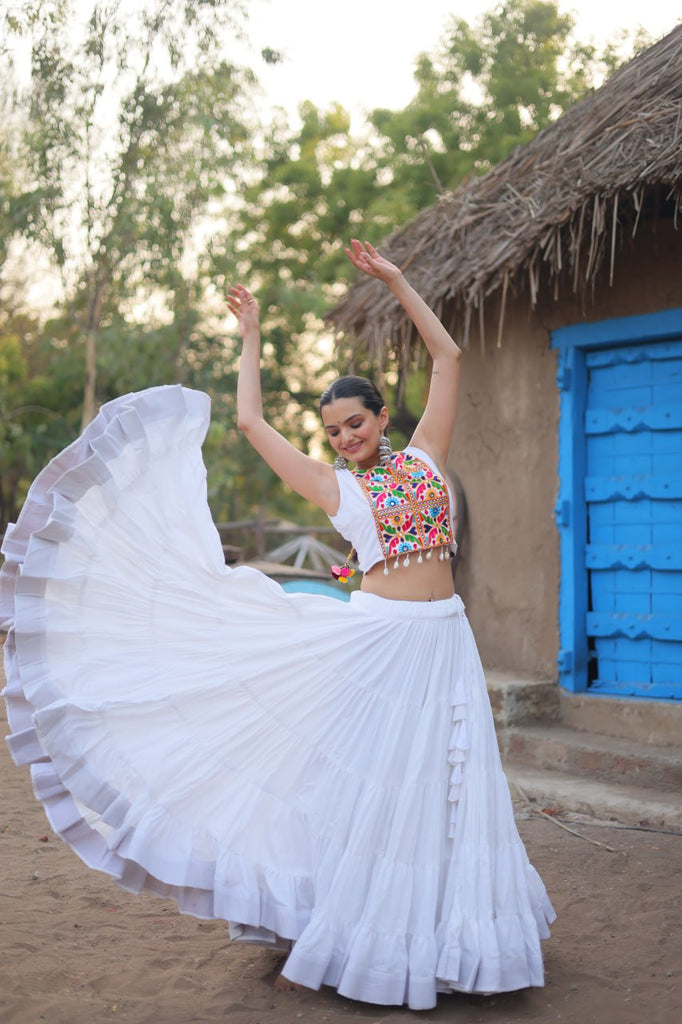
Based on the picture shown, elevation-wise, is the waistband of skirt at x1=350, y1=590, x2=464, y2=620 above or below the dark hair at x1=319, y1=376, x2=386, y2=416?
below

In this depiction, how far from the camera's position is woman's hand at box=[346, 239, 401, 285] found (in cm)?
329

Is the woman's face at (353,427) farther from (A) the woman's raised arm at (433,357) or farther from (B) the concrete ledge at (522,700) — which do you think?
(B) the concrete ledge at (522,700)

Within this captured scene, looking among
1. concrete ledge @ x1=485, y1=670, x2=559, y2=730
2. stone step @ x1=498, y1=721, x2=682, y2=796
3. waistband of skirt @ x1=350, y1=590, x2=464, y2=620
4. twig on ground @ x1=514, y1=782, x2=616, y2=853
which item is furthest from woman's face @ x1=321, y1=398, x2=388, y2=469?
concrete ledge @ x1=485, y1=670, x2=559, y2=730

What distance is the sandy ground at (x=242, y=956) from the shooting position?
3.03 m

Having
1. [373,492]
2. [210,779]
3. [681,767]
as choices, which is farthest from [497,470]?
[210,779]

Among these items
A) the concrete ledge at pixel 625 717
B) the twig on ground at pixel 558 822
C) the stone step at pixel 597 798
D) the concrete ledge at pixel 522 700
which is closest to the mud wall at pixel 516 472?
the concrete ledge at pixel 522 700

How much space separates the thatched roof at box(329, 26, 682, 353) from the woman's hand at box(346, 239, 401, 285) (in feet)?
7.46

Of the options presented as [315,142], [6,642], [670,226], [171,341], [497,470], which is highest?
[315,142]

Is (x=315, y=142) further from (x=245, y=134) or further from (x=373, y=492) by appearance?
(x=373, y=492)

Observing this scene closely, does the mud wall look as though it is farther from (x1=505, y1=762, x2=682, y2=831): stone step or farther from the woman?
the woman

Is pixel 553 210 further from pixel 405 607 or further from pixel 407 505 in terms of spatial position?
pixel 405 607

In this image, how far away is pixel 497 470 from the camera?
6723 mm

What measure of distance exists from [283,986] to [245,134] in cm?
1508

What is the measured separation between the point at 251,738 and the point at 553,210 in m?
3.65
